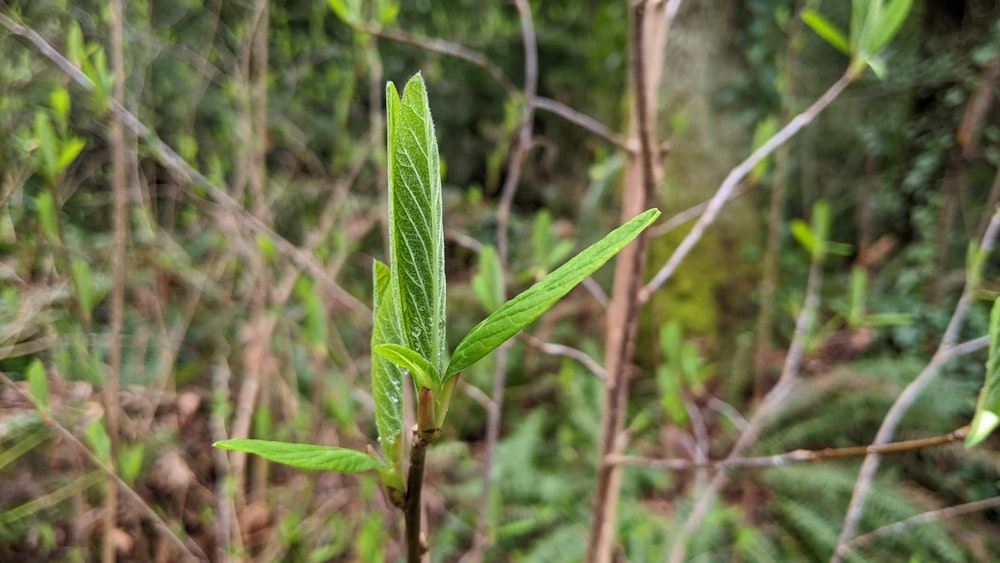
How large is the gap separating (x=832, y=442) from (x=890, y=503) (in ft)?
1.44

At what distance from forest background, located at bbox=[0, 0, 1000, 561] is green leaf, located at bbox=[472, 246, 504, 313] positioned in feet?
0.23

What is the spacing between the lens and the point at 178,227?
2756 millimetres

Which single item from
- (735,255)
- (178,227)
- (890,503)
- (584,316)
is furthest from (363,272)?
(890,503)

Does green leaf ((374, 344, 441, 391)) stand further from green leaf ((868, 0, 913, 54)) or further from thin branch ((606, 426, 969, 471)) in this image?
green leaf ((868, 0, 913, 54))

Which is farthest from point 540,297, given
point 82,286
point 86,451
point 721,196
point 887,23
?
point 82,286

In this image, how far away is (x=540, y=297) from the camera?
19 centimetres

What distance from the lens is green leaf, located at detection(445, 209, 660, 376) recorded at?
18 cm

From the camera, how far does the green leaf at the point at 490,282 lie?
1.79ft

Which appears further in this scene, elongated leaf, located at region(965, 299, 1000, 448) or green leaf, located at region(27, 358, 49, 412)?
green leaf, located at region(27, 358, 49, 412)

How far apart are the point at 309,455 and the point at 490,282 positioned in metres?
0.34

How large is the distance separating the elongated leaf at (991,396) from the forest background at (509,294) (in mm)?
15

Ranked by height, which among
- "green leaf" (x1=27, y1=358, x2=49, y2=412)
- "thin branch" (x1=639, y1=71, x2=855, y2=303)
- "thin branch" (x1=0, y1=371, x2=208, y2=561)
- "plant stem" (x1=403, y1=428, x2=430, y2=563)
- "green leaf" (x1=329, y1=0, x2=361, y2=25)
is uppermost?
"green leaf" (x1=329, y1=0, x2=361, y2=25)

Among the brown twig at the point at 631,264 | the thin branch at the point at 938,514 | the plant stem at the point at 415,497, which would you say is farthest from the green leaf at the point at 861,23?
the plant stem at the point at 415,497

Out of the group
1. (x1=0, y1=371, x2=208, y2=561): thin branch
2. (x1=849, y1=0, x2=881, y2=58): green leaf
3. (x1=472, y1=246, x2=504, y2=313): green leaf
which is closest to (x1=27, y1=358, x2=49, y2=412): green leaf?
(x1=0, y1=371, x2=208, y2=561): thin branch
